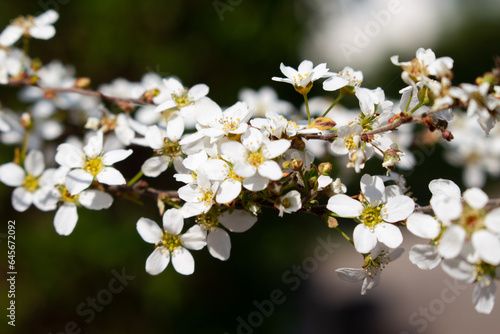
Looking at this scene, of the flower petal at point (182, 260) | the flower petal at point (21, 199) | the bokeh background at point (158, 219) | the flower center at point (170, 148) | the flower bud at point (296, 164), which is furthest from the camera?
the bokeh background at point (158, 219)

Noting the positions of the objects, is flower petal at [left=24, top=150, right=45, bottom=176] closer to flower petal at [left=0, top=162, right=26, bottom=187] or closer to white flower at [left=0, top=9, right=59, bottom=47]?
flower petal at [left=0, top=162, right=26, bottom=187]

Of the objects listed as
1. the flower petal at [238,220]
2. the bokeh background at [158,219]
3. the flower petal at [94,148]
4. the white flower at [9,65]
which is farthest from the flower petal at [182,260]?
the bokeh background at [158,219]

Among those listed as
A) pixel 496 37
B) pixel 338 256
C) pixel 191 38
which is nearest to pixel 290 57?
pixel 191 38

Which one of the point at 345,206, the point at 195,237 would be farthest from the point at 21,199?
the point at 345,206

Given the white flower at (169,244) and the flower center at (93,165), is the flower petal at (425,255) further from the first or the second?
the flower center at (93,165)

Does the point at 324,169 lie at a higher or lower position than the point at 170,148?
higher

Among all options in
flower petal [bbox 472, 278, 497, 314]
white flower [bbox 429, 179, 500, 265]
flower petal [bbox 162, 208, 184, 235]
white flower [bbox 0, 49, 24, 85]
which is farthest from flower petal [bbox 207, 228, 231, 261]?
white flower [bbox 0, 49, 24, 85]

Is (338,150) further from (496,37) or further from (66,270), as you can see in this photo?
(496,37)

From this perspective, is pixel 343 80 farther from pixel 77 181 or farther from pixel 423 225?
pixel 77 181
